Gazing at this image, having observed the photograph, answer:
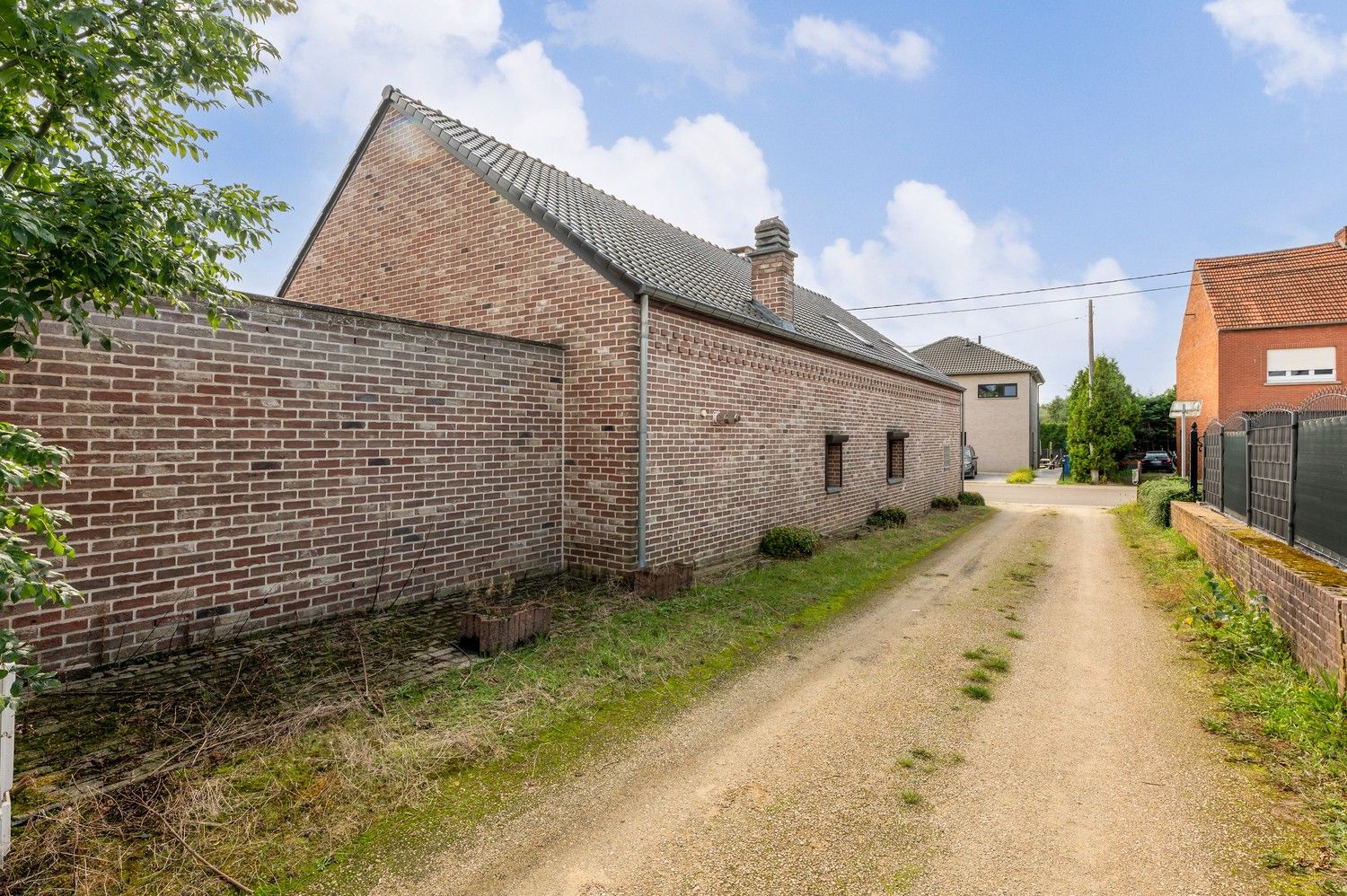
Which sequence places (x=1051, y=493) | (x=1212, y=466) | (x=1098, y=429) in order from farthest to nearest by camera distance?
(x=1098, y=429) < (x=1051, y=493) < (x=1212, y=466)

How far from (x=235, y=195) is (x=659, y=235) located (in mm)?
9572

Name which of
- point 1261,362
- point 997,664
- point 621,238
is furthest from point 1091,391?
point 997,664

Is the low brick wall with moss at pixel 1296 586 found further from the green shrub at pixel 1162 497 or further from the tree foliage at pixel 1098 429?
the tree foliage at pixel 1098 429

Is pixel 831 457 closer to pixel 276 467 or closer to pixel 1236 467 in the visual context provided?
pixel 1236 467

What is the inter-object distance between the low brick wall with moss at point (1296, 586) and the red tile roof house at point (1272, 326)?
1523 cm

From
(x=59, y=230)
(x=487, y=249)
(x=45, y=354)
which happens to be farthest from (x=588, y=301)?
(x=59, y=230)

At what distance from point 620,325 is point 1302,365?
74.1 ft

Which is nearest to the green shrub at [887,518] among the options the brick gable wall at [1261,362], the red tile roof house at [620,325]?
the red tile roof house at [620,325]

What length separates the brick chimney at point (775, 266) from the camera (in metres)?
11.1

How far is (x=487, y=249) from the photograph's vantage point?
839cm

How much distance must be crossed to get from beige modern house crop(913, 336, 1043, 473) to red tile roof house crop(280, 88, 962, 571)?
81.5 feet

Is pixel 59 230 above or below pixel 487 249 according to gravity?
below

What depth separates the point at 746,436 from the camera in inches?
358

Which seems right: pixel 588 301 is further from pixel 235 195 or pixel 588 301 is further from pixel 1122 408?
pixel 1122 408
